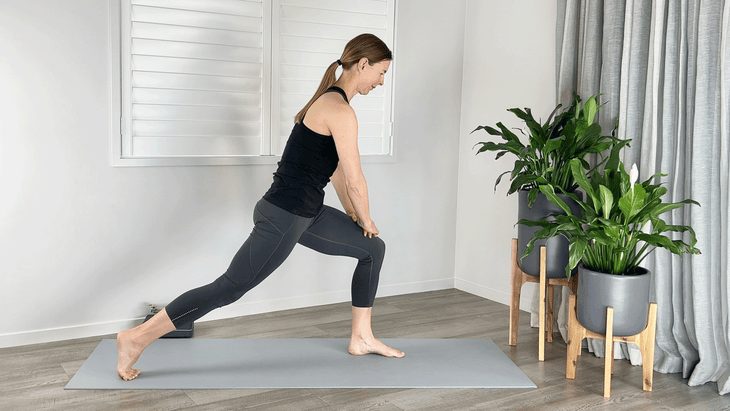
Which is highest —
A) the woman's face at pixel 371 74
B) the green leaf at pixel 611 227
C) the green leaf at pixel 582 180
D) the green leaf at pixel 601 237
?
the woman's face at pixel 371 74

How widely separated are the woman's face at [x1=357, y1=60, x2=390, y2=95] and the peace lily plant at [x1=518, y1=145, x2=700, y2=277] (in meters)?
0.75

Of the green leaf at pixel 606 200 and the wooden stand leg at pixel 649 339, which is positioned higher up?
the green leaf at pixel 606 200

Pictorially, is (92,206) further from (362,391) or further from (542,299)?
(542,299)

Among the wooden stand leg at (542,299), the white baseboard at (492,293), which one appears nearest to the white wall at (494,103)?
the white baseboard at (492,293)

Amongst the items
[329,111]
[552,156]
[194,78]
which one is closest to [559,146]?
[552,156]

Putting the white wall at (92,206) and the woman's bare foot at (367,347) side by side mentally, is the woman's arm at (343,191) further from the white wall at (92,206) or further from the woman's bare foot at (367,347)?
the white wall at (92,206)

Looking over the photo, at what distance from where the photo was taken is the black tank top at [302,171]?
247cm

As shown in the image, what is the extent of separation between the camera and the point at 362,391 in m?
2.45

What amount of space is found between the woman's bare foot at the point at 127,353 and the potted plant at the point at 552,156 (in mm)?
1545

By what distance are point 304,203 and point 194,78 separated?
1.07 metres

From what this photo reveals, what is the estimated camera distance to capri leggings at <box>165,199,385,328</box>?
2418 mm

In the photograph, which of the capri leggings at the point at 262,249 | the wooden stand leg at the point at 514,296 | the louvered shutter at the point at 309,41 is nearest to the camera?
the capri leggings at the point at 262,249

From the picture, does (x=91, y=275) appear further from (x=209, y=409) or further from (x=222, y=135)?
(x=209, y=409)

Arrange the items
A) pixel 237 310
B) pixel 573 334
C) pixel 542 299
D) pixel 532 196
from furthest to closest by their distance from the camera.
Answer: pixel 237 310
pixel 542 299
pixel 532 196
pixel 573 334
